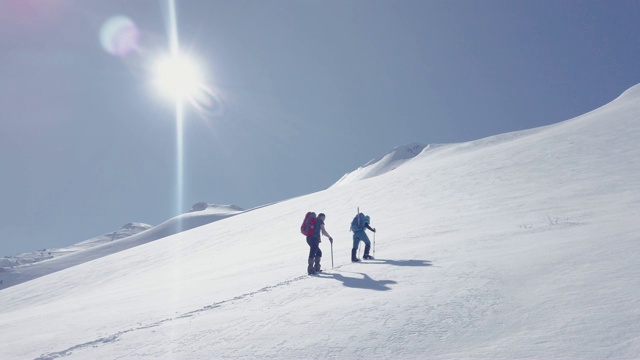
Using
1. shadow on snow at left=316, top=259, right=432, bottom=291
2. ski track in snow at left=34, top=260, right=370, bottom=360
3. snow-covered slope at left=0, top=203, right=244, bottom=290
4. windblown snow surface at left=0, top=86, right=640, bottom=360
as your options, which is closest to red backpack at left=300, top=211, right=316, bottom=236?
windblown snow surface at left=0, top=86, right=640, bottom=360

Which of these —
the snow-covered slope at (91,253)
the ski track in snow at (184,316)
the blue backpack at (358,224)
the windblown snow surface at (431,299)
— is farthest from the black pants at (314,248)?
the snow-covered slope at (91,253)

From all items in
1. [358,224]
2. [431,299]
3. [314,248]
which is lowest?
[431,299]

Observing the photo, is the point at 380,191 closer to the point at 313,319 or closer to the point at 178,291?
the point at 178,291

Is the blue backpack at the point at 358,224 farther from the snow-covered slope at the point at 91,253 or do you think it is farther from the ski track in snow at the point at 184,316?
the snow-covered slope at the point at 91,253

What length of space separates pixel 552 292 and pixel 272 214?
3181 centimetres

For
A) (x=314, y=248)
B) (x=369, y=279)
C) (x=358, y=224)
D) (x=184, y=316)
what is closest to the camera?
(x=184, y=316)

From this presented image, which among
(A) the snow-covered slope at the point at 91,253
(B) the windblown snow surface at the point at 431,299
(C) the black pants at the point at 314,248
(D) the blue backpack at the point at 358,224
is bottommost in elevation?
(B) the windblown snow surface at the point at 431,299

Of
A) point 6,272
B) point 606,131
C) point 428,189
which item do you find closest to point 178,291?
point 428,189

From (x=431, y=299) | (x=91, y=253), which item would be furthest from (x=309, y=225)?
(x=91, y=253)

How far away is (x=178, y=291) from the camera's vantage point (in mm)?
15234

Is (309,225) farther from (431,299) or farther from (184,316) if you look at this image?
(431,299)

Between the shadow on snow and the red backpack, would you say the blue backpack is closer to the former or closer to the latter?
the red backpack

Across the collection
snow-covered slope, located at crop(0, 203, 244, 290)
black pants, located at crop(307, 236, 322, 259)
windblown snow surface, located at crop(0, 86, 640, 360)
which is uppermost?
snow-covered slope, located at crop(0, 203, 244, 290)

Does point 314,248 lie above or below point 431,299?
above
